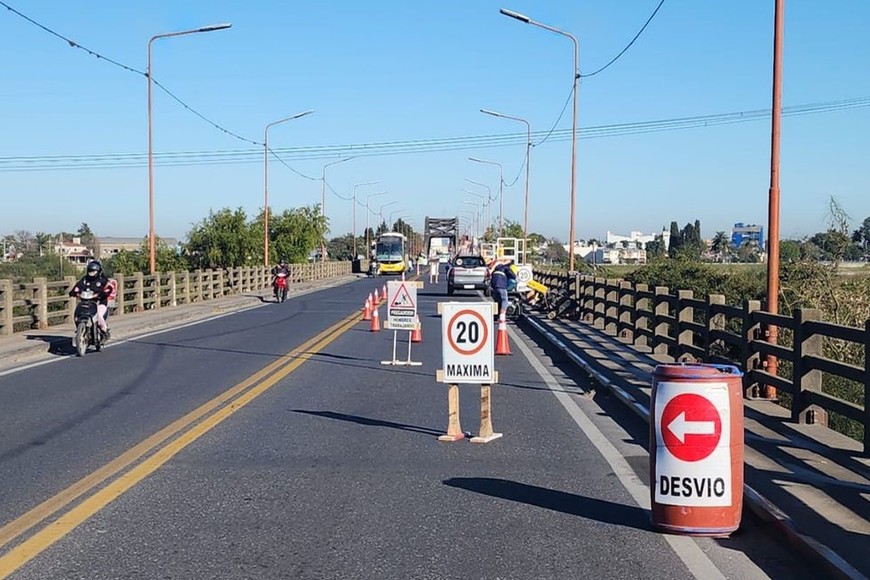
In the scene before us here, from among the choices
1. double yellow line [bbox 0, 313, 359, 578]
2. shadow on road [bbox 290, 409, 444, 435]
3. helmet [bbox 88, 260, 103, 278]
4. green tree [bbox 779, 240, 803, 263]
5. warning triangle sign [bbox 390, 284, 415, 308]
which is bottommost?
shadow on road [bbox 290, 409, 444, 435]

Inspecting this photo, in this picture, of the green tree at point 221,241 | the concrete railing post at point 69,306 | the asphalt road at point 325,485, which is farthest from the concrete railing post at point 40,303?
the green tree at point 221,241

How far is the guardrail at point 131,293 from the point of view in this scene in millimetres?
22383

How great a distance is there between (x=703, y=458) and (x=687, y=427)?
215mm

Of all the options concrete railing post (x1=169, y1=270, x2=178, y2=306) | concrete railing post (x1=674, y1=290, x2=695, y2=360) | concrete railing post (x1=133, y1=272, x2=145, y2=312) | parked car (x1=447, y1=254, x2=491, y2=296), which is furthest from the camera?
parked car (x1=447, y1=254, x2=491, y2=296)

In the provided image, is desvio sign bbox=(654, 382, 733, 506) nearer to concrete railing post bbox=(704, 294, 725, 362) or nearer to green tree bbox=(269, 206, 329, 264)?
concrete railing post bbox=(704, 294, 725, 362)

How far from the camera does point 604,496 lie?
24.8 feet

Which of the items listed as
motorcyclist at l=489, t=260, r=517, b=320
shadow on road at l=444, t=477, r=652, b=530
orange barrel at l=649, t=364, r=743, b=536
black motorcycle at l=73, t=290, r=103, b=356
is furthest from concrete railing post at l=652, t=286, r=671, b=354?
orange barrel at l=649, t=364, r=743, b=536

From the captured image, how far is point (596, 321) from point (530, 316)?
4857 millimetres

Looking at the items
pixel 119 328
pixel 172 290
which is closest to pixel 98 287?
pixel 119 328

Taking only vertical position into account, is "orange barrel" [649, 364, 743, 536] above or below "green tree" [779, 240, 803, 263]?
below

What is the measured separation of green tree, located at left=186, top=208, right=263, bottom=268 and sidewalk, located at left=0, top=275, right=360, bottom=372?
1513cm

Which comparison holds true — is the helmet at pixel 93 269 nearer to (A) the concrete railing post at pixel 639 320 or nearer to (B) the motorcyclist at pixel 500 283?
(B) the motorcyclist at pixel 500 283

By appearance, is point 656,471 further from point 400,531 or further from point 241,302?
point 241,302

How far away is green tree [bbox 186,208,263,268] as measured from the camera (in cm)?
5688
